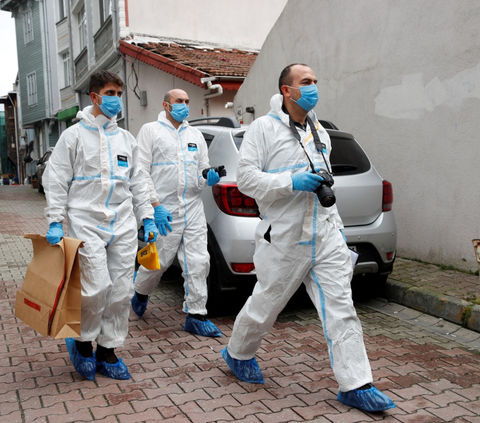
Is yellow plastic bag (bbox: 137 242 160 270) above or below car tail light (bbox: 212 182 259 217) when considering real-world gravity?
below

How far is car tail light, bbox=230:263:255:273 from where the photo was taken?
4.52 m

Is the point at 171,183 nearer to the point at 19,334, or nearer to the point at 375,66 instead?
the point at 19,334

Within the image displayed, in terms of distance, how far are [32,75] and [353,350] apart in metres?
31.0

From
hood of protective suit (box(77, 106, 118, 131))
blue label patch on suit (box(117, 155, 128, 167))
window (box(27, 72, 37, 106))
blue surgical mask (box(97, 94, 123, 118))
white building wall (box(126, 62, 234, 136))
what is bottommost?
blue label patch on suit (box(117, 155, 128, 167))

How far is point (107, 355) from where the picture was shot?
3650 mm

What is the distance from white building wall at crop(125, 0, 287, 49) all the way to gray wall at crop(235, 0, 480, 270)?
26.4 ft

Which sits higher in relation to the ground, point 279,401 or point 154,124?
point 154,124

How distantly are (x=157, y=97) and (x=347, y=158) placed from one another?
9.70 metres

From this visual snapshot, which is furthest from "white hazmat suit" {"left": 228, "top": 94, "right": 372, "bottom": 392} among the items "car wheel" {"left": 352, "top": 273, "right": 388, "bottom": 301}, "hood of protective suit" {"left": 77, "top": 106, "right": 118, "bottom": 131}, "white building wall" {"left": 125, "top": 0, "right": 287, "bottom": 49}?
"white building wall" {"left": 125, "top": 0, "right": 287, "bottom": 49}

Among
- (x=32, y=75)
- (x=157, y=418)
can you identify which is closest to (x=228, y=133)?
(x=157, y=418)

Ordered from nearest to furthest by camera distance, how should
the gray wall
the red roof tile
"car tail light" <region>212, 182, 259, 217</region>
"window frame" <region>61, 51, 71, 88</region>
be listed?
1. "car tail light" <region>212, 182, 259, 217</region>
2. the gray wall
3. the red roof tile
4. "window frame" <region>61, 51, 71, 88</region>

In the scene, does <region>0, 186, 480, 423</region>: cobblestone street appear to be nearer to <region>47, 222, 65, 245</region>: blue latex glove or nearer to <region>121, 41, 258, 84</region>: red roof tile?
<region>47, 222, 65, 245</region>: blue latex glove

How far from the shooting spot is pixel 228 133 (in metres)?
5.10

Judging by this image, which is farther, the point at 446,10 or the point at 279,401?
the point at 446,10
